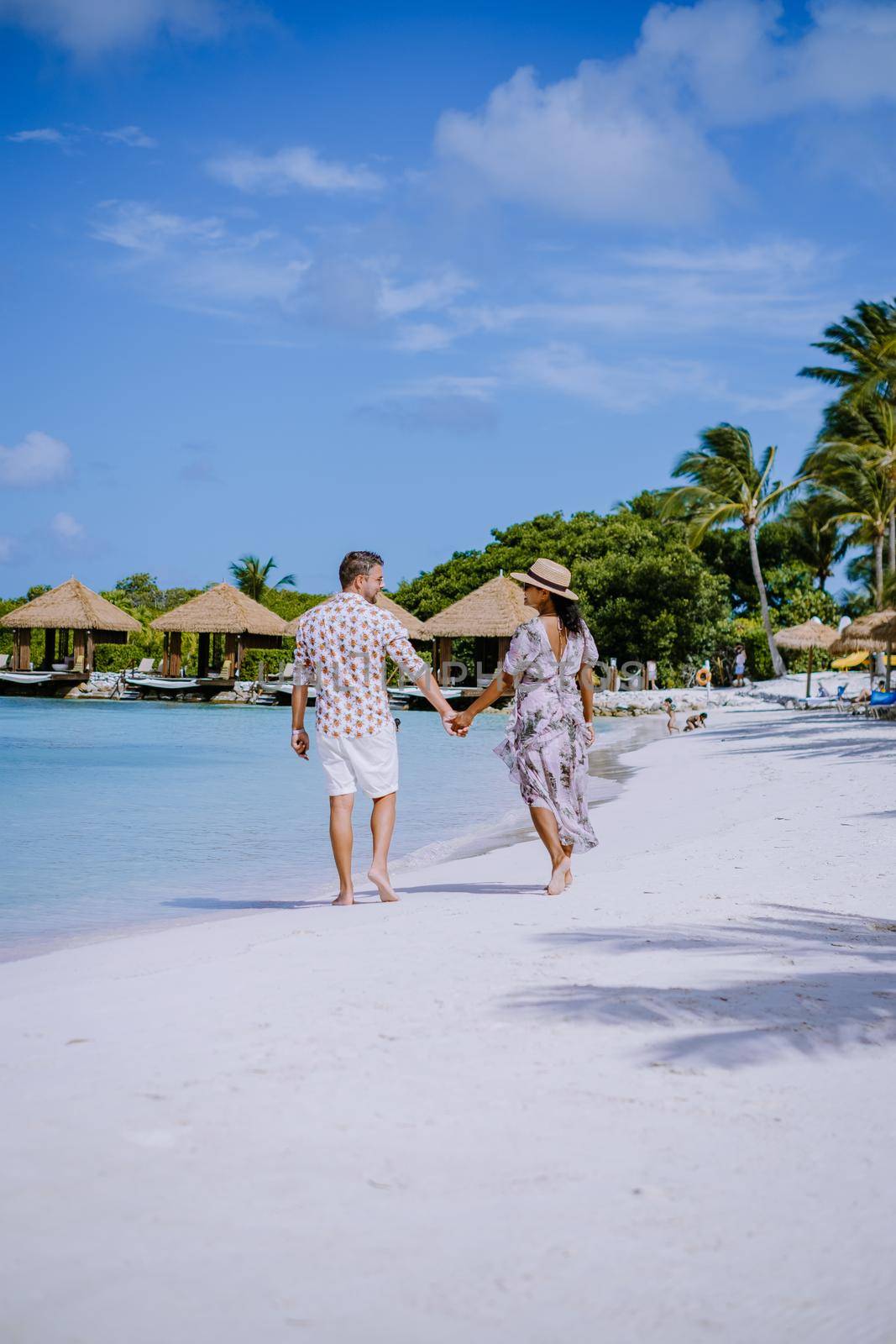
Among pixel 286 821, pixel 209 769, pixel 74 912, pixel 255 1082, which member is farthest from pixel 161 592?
pixel 255 1082

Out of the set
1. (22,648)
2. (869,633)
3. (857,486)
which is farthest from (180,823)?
(22,648)

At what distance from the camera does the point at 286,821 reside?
11898 millimetres

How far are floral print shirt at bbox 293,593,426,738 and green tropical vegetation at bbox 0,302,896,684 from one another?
2154 centimetres

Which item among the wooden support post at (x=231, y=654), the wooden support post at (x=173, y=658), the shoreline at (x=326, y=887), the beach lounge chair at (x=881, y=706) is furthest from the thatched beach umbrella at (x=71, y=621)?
the shoreline at (x=326, y=887)

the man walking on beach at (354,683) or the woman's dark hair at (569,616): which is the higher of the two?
the woman's dark hair at (569,616)

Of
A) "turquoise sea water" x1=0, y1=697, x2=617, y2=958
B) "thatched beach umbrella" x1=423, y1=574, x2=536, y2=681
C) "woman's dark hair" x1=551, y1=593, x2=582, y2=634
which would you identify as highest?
"thatched beach umbrella" x1=423, y1=574, x2=536, y2=681

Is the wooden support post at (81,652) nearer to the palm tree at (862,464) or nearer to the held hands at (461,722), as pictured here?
the palm tree at (862,464)

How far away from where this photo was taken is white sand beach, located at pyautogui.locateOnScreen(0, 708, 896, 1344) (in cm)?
189

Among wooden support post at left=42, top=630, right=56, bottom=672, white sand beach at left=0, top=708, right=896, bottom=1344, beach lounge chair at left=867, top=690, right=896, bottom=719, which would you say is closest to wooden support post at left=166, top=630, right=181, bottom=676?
wooden support post at left=42, top=630, right=56, bottom=672

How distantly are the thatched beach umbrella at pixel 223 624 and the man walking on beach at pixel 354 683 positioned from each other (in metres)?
35.3

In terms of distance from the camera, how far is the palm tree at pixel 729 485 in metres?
40.2

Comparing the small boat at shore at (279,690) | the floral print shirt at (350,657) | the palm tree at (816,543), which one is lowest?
the small boat at shore at (279,690)

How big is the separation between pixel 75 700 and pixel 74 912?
3539 centimetres

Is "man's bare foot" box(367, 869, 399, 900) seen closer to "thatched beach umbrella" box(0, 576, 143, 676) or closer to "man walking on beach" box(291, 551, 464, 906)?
"man walking on beach" box(291, 551, 464, 906)
